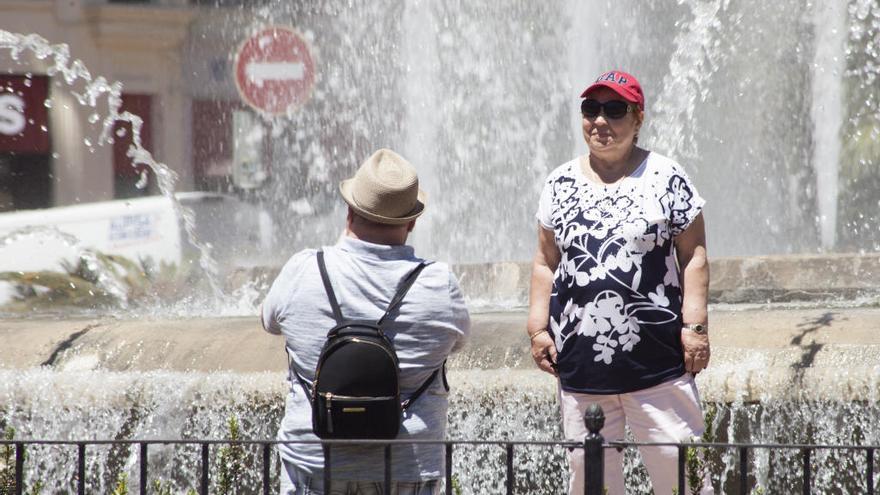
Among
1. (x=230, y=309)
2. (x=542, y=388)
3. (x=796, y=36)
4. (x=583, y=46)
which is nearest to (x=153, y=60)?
(x=583, y=46)

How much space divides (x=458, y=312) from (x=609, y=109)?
0.75 m

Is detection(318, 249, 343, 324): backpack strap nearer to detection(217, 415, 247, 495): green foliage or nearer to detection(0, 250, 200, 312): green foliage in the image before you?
detection(217, 415, 247, 495): green foliage

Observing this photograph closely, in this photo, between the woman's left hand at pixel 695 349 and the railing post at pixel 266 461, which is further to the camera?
the woman's left hand at pixel 695 349

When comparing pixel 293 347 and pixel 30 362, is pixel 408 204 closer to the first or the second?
pixel 293 347

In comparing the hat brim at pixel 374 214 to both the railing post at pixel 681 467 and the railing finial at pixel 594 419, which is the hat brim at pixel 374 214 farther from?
the railing post at pixel 681 467

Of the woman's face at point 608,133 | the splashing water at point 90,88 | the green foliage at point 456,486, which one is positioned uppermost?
the splashing water at point 90,88

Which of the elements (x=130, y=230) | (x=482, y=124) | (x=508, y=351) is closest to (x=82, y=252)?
(x=130, y=230)

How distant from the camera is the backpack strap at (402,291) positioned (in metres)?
3.37

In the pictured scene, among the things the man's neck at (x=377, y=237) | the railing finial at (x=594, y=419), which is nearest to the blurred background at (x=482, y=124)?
the man's neck at (x=377, y=237)

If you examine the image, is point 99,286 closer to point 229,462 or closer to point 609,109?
point 229,462

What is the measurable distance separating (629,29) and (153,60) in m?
7.28

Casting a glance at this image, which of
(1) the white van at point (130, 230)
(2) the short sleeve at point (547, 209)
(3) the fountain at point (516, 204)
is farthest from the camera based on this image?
(1) the white van at point (130, 230)

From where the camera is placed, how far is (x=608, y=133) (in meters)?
3.88

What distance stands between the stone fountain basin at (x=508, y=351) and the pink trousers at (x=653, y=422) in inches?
25.0
